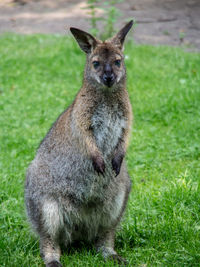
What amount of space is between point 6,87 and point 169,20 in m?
4.73

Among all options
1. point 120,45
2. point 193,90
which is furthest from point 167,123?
point 120,45

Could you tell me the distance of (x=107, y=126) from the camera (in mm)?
3982

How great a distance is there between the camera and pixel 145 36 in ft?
35.2

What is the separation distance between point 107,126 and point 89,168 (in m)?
0.37

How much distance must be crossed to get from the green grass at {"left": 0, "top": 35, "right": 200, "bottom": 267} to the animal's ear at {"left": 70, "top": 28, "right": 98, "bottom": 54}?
153cm

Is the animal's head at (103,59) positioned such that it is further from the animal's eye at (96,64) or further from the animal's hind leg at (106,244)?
the animal's hind leg at (106,244)

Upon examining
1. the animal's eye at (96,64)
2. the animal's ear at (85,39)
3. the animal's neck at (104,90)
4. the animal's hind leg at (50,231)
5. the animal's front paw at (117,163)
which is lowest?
the animal's hind leg at (50,231)

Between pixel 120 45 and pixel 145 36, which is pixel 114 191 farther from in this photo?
pixel 145 36

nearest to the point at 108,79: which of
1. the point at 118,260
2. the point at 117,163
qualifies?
the point at 117,163

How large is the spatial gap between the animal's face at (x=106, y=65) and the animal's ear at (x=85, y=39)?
8cm

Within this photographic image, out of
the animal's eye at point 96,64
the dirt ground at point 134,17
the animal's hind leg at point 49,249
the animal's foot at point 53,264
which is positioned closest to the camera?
the animal's foot at point 53,264

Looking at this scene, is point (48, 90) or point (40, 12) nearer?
point (48, 90)

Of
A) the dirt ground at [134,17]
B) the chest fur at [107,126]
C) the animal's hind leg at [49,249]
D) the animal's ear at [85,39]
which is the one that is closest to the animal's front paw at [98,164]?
the chest fur at [107,126]

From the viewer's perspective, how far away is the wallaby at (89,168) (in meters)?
3.88
